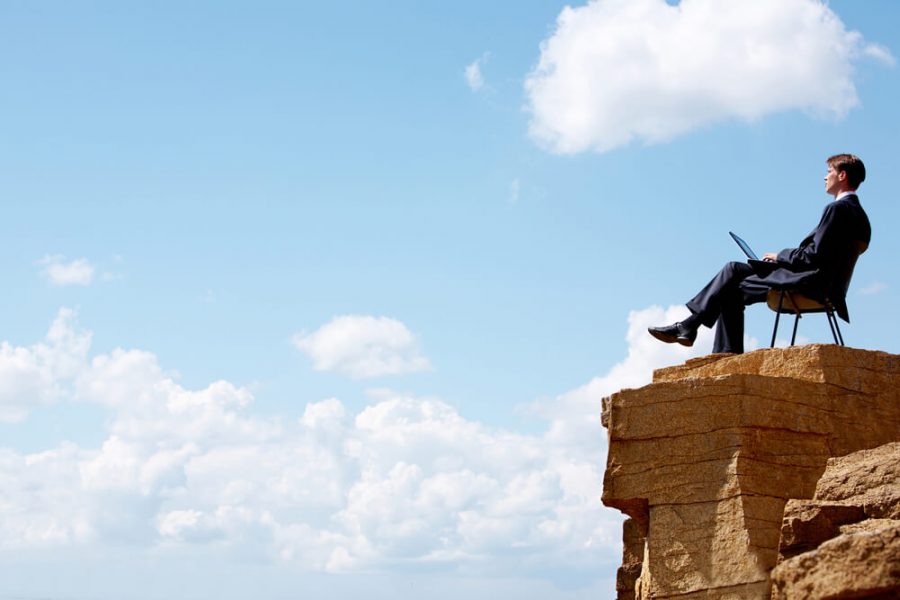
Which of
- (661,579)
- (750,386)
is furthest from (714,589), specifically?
(750,386)

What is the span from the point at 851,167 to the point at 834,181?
18cm

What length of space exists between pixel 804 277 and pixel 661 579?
110 inches

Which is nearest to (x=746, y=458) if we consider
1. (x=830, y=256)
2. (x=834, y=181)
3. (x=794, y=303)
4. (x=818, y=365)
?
(x=818, y=365)

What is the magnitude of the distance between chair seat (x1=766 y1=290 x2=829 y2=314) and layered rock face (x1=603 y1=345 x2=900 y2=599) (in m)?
0.55

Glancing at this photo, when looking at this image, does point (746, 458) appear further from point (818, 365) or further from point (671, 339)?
point (671, 339)

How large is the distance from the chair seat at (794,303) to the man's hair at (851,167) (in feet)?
3.51

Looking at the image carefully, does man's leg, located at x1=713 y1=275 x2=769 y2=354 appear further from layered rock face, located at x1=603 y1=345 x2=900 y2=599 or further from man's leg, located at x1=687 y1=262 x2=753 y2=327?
layered rock face, located at x1=603 y1=345 x2=900 y2=599

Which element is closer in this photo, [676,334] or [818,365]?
[818,365]

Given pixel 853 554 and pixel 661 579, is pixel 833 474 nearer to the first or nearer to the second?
pixel 661 579

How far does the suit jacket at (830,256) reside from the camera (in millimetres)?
9438

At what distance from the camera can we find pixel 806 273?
372 inches

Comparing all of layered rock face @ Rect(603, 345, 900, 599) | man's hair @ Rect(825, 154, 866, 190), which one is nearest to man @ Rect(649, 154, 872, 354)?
man's hair @ Rect(825, 154, 866, 190)

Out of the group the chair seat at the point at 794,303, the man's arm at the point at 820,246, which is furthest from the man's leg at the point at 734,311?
the man's arm at the point at 820,246

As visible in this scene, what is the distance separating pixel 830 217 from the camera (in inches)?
374
